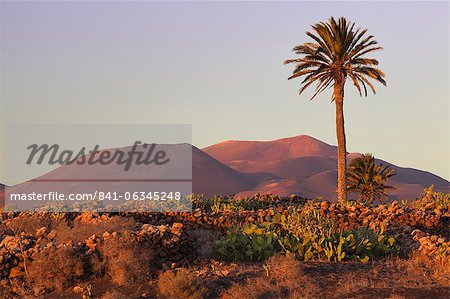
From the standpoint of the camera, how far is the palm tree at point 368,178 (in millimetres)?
34438

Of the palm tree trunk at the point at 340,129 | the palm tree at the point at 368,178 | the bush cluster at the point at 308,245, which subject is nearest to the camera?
the bush cluster at the point at 308,245

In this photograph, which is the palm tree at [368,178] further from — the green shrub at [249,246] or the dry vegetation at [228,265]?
the green shrub at [249,246]

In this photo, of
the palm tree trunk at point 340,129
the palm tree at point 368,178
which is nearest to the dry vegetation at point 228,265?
the palm tree trunk at point 340,129

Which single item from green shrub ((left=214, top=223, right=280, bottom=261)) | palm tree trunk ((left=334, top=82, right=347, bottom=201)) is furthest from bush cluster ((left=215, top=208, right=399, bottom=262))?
palm tree trunk ((left=334, top=82, right=347, bottom=201))

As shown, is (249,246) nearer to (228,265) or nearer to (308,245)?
(228,265)

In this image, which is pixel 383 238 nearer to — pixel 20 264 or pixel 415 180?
pixel 20 264

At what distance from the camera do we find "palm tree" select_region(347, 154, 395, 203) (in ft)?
113

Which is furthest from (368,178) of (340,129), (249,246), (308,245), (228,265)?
(228,265)

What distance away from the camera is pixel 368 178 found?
1359 inches

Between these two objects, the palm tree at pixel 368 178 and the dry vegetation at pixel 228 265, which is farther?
the palm tree at pixel 368 178

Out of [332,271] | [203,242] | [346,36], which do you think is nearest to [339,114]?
[346,36]

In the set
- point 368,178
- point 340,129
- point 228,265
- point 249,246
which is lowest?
point 228,265

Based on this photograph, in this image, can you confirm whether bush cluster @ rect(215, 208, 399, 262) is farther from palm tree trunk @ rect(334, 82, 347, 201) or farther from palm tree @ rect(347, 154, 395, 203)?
palm tree @ rect(347, 154, 395, 203)

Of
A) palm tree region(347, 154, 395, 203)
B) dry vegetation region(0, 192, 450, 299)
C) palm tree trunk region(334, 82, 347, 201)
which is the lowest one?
dry vegetation region(0, 192, 450, 299)
